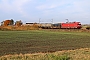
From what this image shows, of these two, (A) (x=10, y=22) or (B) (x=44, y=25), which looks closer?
(B) (x=44, y=25)

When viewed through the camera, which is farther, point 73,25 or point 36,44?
point 73,25

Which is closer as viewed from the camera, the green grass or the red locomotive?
the green grass

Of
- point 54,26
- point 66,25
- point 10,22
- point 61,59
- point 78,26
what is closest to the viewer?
point 61,59

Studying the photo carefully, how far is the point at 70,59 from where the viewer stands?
1273 cm

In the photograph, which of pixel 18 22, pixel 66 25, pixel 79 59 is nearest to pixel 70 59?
pixel 79 59

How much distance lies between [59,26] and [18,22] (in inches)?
1981

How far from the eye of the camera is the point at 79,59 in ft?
42.1

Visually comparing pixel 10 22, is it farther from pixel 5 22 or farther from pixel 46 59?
pixel 46 59

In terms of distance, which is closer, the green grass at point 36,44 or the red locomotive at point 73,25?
the green grass at point 36,44

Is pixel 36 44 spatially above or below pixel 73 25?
below

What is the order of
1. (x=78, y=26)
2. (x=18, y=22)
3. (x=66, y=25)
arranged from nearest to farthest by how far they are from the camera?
(x=78, y=26) < (x=66, y=25) < (x=18, y=22)

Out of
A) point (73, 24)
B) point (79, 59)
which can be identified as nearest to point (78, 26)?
point (73, 24)

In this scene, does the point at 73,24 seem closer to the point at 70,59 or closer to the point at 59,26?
the point at 59,26

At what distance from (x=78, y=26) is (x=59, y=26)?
53.9 feet
